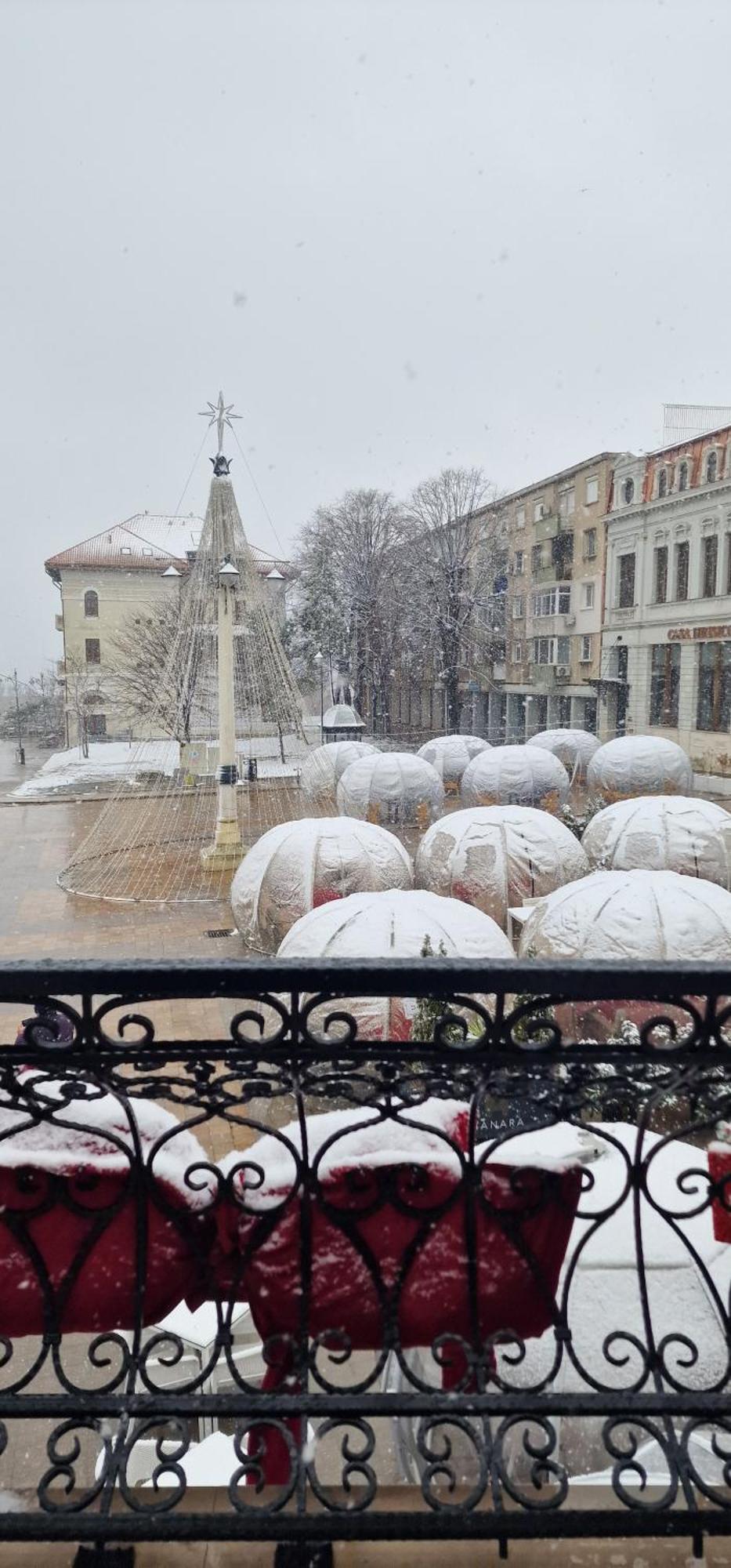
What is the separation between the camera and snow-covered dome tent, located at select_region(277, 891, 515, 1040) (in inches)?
245

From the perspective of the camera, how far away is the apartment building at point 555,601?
30.2 metres

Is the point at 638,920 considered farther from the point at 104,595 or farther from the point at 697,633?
the point at 104,595

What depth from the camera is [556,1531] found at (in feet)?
4.85

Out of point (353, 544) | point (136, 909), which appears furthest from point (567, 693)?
point (136, 909)

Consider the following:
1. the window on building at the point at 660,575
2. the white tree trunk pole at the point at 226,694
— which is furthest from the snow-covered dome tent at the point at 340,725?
the window on building at the point at 660,575

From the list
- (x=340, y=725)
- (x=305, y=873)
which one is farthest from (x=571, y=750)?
(x=305, y=873)

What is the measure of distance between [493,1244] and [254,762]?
68.5 ft

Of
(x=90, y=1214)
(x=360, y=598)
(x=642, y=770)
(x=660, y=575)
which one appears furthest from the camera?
(x=360, y=598)

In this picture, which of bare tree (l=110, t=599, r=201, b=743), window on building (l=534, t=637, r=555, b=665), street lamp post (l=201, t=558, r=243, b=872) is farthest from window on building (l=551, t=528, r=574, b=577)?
street lamp post (l=201, t=558, r=243, b=872)

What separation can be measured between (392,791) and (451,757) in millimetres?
4954

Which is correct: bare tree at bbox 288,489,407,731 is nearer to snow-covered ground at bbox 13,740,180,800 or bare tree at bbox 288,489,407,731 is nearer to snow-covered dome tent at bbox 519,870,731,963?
A: snow-covered ground at bbox 13,740,180,800

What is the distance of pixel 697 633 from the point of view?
83.1 ft

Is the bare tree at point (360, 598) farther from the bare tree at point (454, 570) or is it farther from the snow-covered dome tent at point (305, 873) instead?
the snow-covered dome tent at point (305, 873)

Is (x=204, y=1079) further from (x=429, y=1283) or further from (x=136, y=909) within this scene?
(x=136, y=909)
